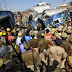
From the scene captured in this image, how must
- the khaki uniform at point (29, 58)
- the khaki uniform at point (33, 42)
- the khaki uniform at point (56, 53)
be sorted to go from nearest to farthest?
the khaki uniform at point (29, 58), the khaki uniform at point (56, 53), the khaki uniform at point (33, 42)

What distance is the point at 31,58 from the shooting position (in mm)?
2863

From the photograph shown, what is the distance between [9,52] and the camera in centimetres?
307

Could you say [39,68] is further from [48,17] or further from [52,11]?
[52,11]

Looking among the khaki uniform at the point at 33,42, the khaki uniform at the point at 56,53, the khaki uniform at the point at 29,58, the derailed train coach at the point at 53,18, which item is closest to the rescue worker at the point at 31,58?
the khaki uniform at the point at 29,58

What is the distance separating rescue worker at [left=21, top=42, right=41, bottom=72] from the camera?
2.85 metres

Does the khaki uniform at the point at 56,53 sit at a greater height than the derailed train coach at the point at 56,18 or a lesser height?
lesser

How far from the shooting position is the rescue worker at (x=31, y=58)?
2846mm

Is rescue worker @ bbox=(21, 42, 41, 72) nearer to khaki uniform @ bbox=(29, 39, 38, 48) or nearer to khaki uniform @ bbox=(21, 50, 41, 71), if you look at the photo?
khaki uniform @ bbox=(21, 50, 41, 71)

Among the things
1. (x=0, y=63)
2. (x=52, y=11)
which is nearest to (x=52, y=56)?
(x=0, y=63)

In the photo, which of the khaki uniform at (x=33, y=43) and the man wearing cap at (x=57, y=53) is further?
the khaki uniform at (x=33, y=43)

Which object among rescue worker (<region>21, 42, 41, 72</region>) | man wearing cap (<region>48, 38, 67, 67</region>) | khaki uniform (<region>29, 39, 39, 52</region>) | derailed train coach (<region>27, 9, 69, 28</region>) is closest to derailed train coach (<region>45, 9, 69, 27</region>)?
derailed train coach (<region>27, 9, 69, 28</region>)

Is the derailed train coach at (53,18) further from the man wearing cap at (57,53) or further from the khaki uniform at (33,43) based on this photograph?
the man wearing cap at (57,53)

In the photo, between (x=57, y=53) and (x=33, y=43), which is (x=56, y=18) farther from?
(x=57, y=53)

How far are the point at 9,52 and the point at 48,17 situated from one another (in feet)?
26.6
